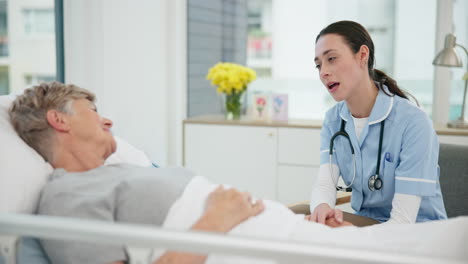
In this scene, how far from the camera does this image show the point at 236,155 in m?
3.30

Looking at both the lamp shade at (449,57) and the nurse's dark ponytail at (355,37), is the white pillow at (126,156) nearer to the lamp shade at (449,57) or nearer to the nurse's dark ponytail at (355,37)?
the nurse's dark ponytail at (355,37)

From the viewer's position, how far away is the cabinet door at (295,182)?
3141 mm

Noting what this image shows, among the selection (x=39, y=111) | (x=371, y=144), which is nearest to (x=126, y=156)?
(x=39, y=111)

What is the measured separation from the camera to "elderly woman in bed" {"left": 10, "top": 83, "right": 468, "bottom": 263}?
1.11 m

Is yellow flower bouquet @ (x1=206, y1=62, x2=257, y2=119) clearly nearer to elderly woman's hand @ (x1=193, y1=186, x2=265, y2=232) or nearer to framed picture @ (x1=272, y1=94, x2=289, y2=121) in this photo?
framed picture @ (x1=272, y1=94, x2=289, y2=121)

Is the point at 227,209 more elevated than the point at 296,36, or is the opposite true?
the point at 296,36

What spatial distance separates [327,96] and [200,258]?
270 centimetres

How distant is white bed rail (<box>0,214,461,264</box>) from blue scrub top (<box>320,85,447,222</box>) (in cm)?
99

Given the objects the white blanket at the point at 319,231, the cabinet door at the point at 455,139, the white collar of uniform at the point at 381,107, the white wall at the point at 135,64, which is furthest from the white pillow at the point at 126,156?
the cabinet door at the point at 455,139

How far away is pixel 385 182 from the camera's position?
175 cm

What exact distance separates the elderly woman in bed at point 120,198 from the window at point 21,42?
16.3ft

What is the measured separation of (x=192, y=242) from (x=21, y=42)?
719 cm

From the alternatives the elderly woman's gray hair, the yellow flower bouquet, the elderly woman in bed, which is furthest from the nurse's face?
the yellow flower bouquet

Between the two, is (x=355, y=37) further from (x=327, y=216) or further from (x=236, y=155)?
(x=236, y=155)
